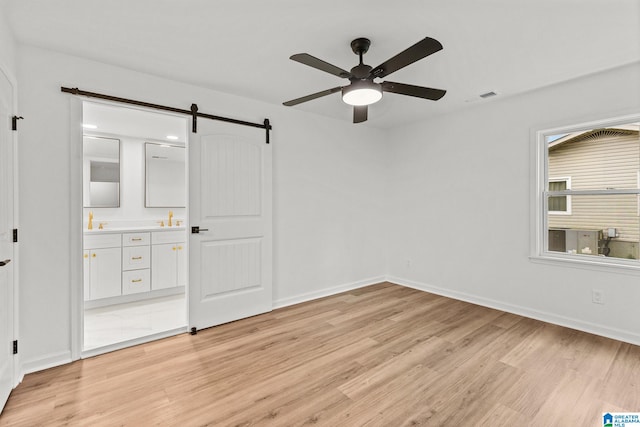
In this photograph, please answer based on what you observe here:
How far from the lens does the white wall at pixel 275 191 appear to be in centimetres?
236

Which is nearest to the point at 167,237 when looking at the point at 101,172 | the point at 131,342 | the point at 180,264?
the point at 180,264

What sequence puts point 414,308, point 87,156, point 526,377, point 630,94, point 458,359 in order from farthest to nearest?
point 87,156, point 414,308, point 630,94, point 458,359, point 526,377

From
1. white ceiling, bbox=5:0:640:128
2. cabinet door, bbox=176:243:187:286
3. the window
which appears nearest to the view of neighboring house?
the window

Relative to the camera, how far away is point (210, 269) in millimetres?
3252

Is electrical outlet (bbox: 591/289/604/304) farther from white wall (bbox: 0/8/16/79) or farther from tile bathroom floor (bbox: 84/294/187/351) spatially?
white wall (bbox: 0/8/16/79)

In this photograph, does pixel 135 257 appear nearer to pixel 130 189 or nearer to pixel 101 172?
pixel 130 189

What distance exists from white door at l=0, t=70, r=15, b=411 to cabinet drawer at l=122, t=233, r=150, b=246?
1.84 meters

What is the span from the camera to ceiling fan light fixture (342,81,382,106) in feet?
7.31

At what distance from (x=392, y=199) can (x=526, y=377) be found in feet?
10.1

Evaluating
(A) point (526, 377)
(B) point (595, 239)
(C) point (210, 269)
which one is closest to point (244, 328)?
(C) point (210, 269)

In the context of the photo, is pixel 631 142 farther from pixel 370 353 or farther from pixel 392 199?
pixel 370 353

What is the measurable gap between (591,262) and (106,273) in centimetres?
545

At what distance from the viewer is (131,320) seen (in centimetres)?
337

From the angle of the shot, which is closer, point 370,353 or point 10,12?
point 10,12
